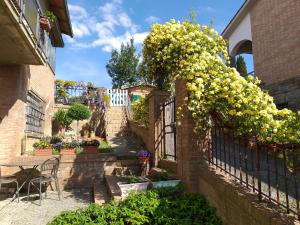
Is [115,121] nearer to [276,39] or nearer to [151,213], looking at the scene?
[276,39]

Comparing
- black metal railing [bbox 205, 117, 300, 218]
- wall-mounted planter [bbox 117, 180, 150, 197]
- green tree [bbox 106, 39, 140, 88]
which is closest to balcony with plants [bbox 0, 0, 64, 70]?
wall-mounted planter [bbox 117, 180, 150, 197]

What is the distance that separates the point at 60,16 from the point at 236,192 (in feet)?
45.1

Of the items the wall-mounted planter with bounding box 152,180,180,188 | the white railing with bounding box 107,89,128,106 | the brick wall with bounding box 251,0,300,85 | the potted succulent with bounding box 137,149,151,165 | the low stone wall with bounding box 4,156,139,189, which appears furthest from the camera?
the white railing with bounding box 107,89,128,106

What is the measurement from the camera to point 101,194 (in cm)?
688

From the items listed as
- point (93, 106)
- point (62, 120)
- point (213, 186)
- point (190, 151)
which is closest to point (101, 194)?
point (190, 151)

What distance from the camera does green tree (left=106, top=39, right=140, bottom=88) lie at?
111 ft

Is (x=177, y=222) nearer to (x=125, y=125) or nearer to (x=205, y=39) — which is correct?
(x=205, y=39)

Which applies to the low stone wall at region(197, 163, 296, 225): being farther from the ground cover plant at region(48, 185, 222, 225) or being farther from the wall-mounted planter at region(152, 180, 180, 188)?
the wall-mounted planter at region(152, 180, 180, 188)

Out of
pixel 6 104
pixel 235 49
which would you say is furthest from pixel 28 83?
pixel 235 49

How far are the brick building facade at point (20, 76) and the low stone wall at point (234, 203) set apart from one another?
4830 millimetres

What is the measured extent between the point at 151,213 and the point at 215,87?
232 centimetres

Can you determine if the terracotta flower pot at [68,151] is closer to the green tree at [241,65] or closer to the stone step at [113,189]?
the stone step at [113,189]

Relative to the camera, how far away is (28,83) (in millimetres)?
9664

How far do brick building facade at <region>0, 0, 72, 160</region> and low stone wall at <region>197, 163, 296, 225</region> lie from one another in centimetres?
483
